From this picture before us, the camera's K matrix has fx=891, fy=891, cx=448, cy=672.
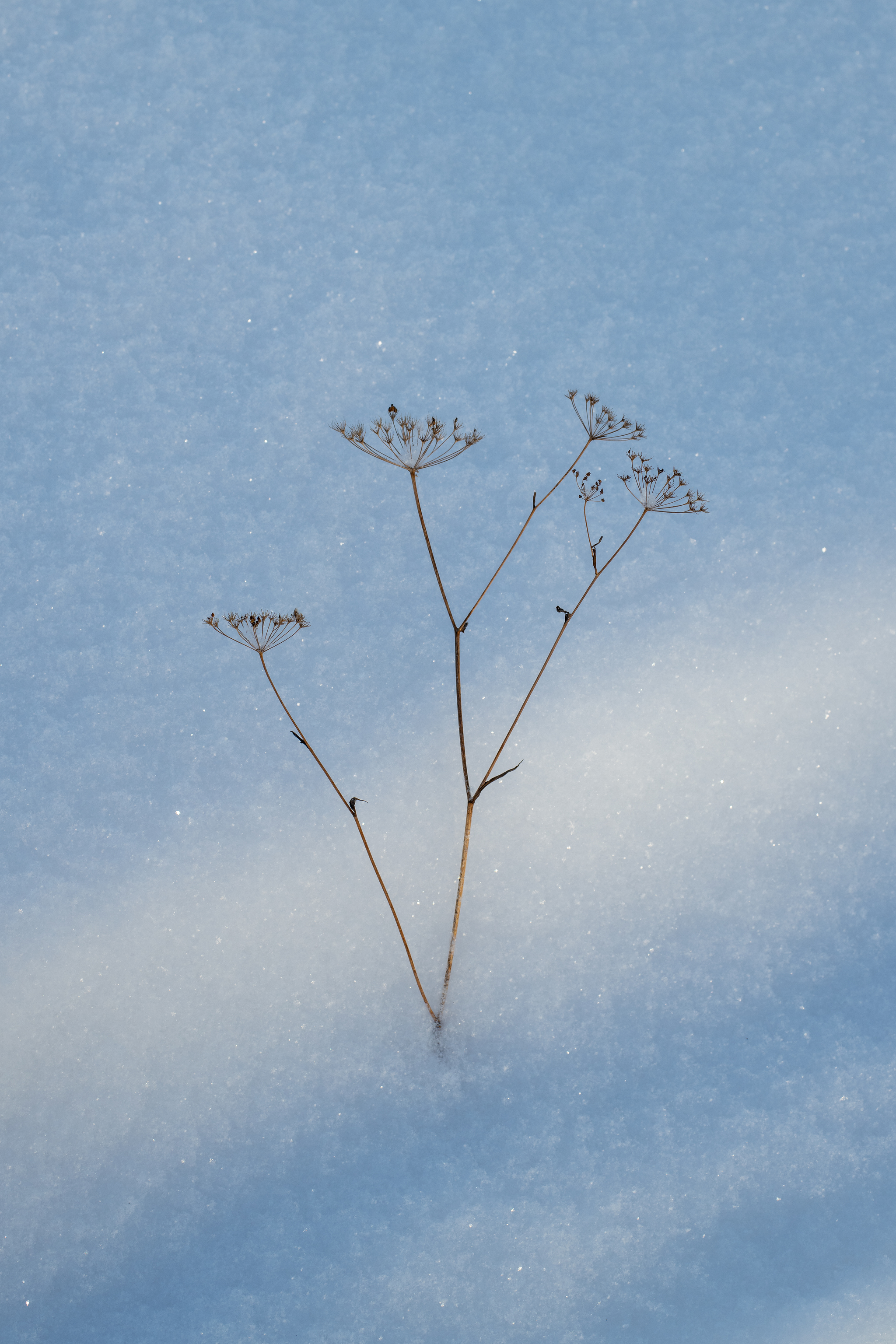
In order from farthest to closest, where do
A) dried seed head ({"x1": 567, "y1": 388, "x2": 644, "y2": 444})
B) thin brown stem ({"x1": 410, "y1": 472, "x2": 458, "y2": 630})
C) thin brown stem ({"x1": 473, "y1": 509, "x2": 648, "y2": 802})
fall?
dried seed head ({"x1": 567, "y1": 388, "x2": 644, "y2": 444}), thin brown stem ({"x1": 473, "y1": 509, "x2": 648, "y2": 802}), thin brown stem ({"x1": 410, "y1": 472, "x2": 458, "y2": 630})

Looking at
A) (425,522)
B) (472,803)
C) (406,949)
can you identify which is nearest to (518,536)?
(425,522)

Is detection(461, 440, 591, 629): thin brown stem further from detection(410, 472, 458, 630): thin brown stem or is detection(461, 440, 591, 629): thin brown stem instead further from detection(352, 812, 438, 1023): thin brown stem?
detection(352, 812, 438, 1023): thin brown stem

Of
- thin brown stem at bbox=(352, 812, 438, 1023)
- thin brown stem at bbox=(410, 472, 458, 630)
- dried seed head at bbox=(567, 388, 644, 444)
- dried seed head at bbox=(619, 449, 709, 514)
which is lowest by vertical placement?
thin brown stem at bbox=(352, 812, 438, 1023)

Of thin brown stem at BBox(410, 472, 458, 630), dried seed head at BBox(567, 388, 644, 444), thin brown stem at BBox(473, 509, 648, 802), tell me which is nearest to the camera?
thin brown stem at BBox(410, 472, 458, 630)

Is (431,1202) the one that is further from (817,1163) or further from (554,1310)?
(817,1163)

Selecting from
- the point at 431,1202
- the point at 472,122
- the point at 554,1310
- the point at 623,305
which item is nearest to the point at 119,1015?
the point at 431,1202

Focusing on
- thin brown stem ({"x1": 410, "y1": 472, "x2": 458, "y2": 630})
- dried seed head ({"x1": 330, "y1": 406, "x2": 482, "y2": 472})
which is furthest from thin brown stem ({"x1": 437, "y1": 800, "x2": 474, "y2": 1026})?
dried seed head ({"x1": 330, "y1": 406, "x2": 482, "y2": 472})

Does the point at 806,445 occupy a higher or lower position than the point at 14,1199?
higher
